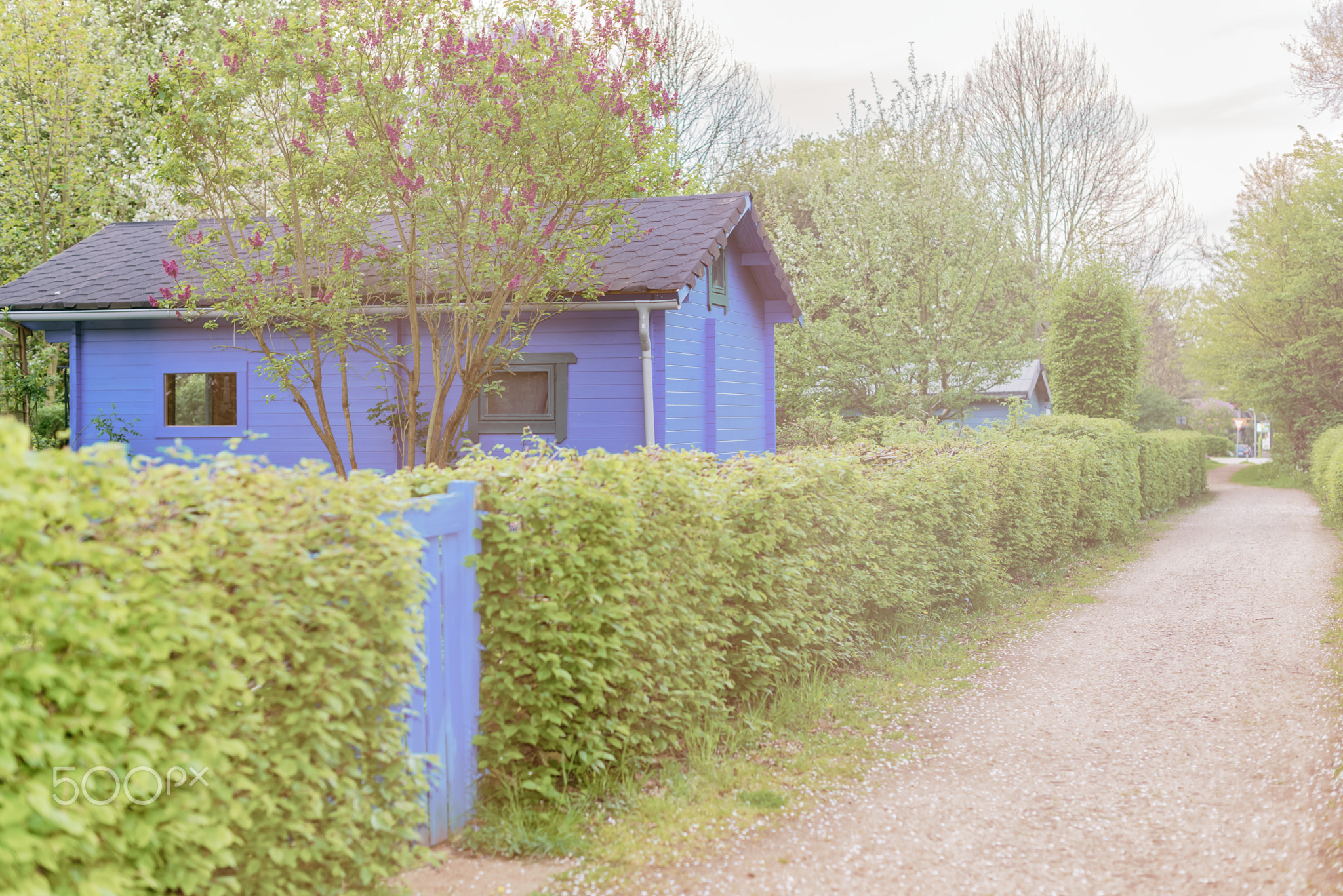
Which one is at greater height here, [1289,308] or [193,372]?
[1289,308]

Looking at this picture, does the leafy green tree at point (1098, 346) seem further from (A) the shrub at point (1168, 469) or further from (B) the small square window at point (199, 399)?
(B) the small square window at point (199, 399)

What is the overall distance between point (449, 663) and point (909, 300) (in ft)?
68.2

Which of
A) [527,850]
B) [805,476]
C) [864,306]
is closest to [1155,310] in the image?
[864,306]

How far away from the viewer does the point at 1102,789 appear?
16.4 feet

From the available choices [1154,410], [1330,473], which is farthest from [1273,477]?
[1330,473]

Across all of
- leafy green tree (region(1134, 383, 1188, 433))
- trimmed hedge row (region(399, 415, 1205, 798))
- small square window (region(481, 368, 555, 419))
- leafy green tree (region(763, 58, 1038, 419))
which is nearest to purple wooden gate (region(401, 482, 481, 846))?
trimmed hedge row (region(399, 415, 1205, 798))

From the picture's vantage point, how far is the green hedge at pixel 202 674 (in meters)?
2.21

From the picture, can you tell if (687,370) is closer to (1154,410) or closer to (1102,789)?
(1102,789)

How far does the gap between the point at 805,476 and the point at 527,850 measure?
2.97 metres

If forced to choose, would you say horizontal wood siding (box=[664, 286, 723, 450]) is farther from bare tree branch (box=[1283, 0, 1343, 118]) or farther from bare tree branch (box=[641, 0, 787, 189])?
→ bare tree branch (box=[1283, 0, 1343, 118])

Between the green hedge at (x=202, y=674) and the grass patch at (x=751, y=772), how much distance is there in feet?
3.13

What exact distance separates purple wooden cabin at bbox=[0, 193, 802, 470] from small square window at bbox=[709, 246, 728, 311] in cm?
4

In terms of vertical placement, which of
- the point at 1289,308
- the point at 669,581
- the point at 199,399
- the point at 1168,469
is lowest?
the point at 1168,469

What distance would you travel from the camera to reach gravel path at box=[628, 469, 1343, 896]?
13.1 ft
